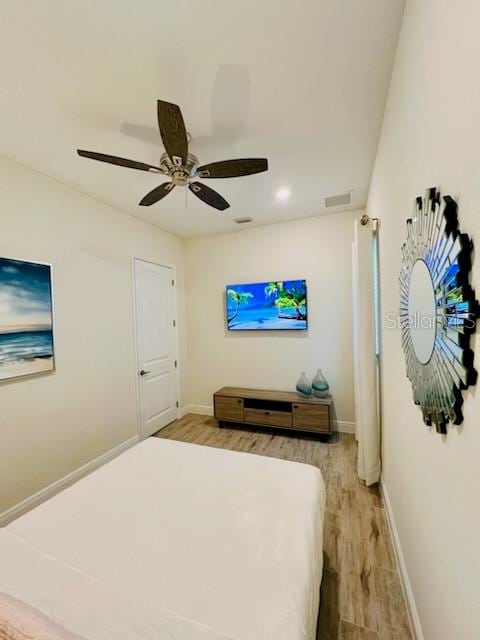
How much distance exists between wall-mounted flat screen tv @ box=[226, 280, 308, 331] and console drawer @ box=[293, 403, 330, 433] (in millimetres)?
980

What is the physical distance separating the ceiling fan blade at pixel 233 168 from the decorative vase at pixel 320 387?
2488mm

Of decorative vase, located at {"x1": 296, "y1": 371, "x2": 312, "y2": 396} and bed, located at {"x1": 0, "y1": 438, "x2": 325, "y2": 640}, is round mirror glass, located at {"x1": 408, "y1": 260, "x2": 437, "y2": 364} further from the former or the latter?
decorative vase, located at {"x1": 296, "y1": 371, "x2": 312, "y2": 396}

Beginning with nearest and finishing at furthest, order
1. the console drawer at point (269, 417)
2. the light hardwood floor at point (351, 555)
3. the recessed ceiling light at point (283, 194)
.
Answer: the light hardwood floor at point (351, 555), the recessed ceiling light at point (283, 194), the console drawer at point (269, 417)

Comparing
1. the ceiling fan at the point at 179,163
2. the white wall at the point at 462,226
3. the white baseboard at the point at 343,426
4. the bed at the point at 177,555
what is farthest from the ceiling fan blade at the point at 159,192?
the white baseboard at the point at 343,426

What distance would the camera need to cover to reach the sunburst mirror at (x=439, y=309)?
0.66 metres

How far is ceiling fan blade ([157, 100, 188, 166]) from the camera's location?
1.28m

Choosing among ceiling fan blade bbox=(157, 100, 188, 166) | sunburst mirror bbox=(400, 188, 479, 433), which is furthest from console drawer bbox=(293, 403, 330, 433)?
ceiling fan blade bbox=(157, 100, 188, 166)

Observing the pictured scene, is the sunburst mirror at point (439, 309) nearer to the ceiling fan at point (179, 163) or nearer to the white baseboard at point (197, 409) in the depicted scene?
the ceiling fan at point (179, 163)

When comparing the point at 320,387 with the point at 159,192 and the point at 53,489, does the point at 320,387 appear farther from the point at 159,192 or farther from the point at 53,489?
the point at 53,489

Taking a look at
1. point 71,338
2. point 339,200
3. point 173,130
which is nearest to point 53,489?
point 71,338

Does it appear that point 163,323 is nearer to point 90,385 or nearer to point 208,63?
point 90,385

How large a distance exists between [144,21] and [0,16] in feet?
1.97

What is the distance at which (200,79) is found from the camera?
150cm

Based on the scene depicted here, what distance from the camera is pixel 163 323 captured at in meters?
3.81
